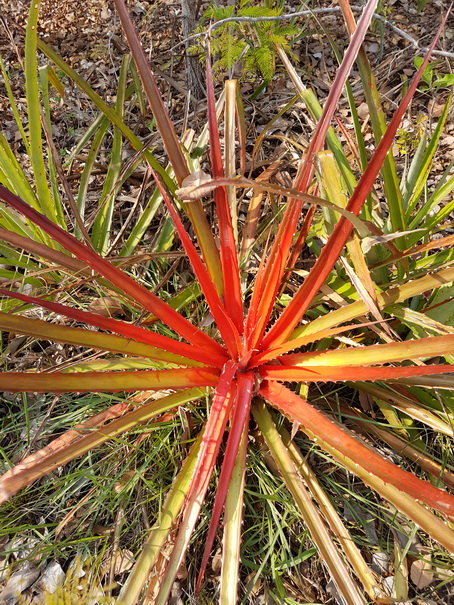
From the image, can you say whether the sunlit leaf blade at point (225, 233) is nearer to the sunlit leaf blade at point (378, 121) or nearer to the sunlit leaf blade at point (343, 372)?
the sunlit leaf blade at point (343, 372)

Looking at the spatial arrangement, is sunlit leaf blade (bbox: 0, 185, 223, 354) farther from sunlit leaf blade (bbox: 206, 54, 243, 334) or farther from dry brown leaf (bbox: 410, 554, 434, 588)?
dry brown leaf (bbox: 410, 554, 434, 588)

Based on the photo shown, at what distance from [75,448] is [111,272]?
0.42 meters

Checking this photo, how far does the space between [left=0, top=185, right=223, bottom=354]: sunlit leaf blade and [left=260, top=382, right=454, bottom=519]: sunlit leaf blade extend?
25 cm

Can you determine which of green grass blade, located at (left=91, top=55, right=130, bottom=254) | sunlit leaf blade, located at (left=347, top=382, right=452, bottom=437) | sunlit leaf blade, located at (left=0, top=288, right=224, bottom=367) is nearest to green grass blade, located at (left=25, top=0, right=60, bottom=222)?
green grass blade, located at (left=91, top=55, right=130, bottom=254)

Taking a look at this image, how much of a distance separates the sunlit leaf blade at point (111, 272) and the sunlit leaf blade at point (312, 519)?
278 mm

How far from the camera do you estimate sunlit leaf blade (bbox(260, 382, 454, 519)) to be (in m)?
0.79

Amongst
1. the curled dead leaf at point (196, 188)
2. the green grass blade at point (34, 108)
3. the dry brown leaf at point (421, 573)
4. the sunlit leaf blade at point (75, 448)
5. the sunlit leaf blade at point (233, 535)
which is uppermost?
the green grass blade at point (34, 108)

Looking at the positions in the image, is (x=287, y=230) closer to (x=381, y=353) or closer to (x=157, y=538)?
(x=381, y=353)

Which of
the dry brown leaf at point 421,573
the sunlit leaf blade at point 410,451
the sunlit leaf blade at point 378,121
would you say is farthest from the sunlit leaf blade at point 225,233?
the dry brown leaf at point 421,573

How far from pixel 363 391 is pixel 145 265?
897 mm

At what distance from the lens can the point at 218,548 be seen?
1.29 metres

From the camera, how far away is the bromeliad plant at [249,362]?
871 millimetres

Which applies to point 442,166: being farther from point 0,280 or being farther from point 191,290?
point 0,280

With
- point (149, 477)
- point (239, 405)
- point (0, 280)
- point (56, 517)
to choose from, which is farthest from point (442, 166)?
point (56, 517)
